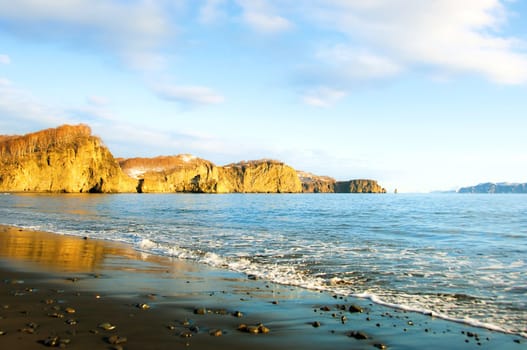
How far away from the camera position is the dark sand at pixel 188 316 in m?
5.69

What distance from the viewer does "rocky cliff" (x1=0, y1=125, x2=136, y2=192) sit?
118000mm

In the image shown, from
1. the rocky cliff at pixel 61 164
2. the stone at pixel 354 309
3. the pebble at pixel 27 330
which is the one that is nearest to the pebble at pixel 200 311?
the pebble at pixel 27 330

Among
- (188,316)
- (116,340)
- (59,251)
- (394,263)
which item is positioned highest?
(116,340)

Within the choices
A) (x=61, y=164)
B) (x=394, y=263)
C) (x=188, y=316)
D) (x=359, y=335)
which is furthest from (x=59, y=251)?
(x=61, y=164)

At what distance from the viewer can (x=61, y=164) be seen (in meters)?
124

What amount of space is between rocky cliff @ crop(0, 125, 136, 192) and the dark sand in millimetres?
123627

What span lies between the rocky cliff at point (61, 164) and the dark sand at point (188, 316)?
406 feet

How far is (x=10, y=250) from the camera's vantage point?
14.3 m

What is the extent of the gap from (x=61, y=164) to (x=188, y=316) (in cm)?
13173

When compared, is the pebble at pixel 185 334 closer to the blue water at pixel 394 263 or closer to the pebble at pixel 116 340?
the pebble at pixel 116 340

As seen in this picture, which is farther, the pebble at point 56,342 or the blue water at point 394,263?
the blue water at point 394,263

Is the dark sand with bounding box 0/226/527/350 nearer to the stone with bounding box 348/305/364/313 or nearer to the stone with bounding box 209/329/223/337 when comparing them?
the stone with bounding box 209/329/223/337

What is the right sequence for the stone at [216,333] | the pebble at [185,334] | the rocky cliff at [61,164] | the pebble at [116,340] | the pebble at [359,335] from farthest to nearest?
the rocky cliff at [61,164], the pebble at [359,335], the stone at [216,333], the pebble at [185,334], the pebble at [116,340]

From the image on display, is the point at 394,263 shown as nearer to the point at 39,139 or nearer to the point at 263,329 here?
the point at 263,329
